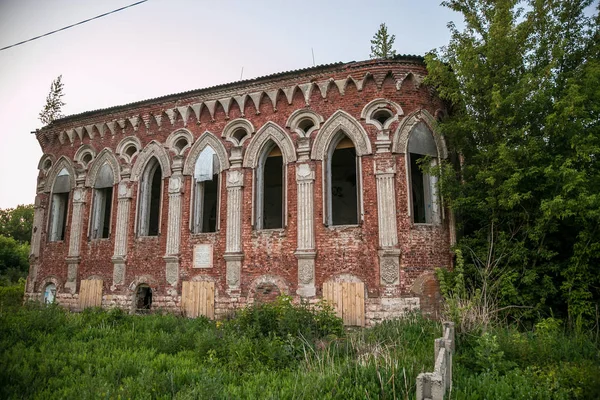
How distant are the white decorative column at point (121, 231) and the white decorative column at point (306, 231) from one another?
6.83 meters

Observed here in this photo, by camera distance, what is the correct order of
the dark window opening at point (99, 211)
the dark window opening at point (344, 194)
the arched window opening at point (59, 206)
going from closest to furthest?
the dark window opening at point (99, 211) < the arched window opening at point (59, 206) < the dark window opening at point (344, 194)

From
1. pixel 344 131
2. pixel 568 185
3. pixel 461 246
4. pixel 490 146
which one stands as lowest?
pixel 461 246

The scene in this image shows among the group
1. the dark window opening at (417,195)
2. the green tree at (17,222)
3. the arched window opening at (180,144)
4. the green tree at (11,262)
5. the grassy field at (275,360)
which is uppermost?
the green tree at (17,222)

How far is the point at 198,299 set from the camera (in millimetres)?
13094

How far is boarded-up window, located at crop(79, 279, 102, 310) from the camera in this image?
14769 millimetres

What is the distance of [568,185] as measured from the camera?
898 cm

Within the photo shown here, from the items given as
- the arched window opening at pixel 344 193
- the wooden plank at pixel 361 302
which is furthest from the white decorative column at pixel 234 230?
the arched window opening at pixel 344 193

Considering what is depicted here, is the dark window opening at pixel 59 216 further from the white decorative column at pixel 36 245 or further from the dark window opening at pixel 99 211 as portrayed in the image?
the dark window opening at pixel 99 211

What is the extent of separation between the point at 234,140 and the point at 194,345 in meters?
7.14

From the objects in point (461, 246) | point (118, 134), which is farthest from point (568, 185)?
point (118, 134)

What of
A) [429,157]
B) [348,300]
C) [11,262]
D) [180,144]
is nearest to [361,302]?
[348,300]

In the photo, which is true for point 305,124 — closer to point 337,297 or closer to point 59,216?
point 337,297

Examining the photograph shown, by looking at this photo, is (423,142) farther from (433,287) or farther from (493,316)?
(493,316)

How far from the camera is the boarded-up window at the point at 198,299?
12.9m
